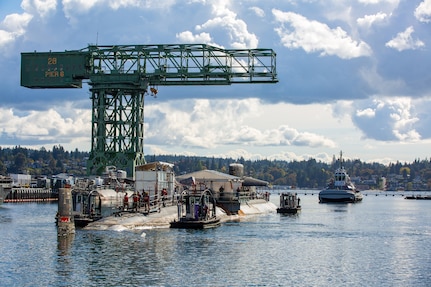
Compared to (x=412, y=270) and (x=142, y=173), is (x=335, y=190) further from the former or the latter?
(x=412, y=270)

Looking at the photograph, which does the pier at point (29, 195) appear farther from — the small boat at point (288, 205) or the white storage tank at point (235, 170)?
the small boat at point (288, 205)

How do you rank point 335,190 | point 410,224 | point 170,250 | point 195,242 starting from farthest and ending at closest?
point 335,190
point 410,224
point 195,242
point 170,250

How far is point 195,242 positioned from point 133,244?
5.64 meters

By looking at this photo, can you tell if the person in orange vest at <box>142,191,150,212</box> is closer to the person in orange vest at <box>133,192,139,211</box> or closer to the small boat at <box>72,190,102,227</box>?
the person in orange vest at <box>133,192,139,211</box>

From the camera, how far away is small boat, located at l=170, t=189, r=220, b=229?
253 ft

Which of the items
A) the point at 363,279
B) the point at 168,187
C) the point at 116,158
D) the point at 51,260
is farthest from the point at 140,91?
the point at 363,279

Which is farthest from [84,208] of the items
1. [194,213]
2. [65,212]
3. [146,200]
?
[65,212]

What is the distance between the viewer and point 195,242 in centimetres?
6544

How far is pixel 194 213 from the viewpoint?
8019 cm

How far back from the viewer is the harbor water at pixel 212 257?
→ 48.2m

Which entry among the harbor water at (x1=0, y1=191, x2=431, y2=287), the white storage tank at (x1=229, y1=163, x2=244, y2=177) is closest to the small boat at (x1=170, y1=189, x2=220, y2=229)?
the harbor water at (x1=0, y1=191, x2=431, y2=287)

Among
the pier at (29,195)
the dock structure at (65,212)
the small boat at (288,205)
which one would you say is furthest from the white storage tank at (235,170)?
the dock structure at (65,212)

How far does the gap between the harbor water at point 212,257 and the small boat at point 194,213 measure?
1.34 m

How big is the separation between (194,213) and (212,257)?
2317cm
